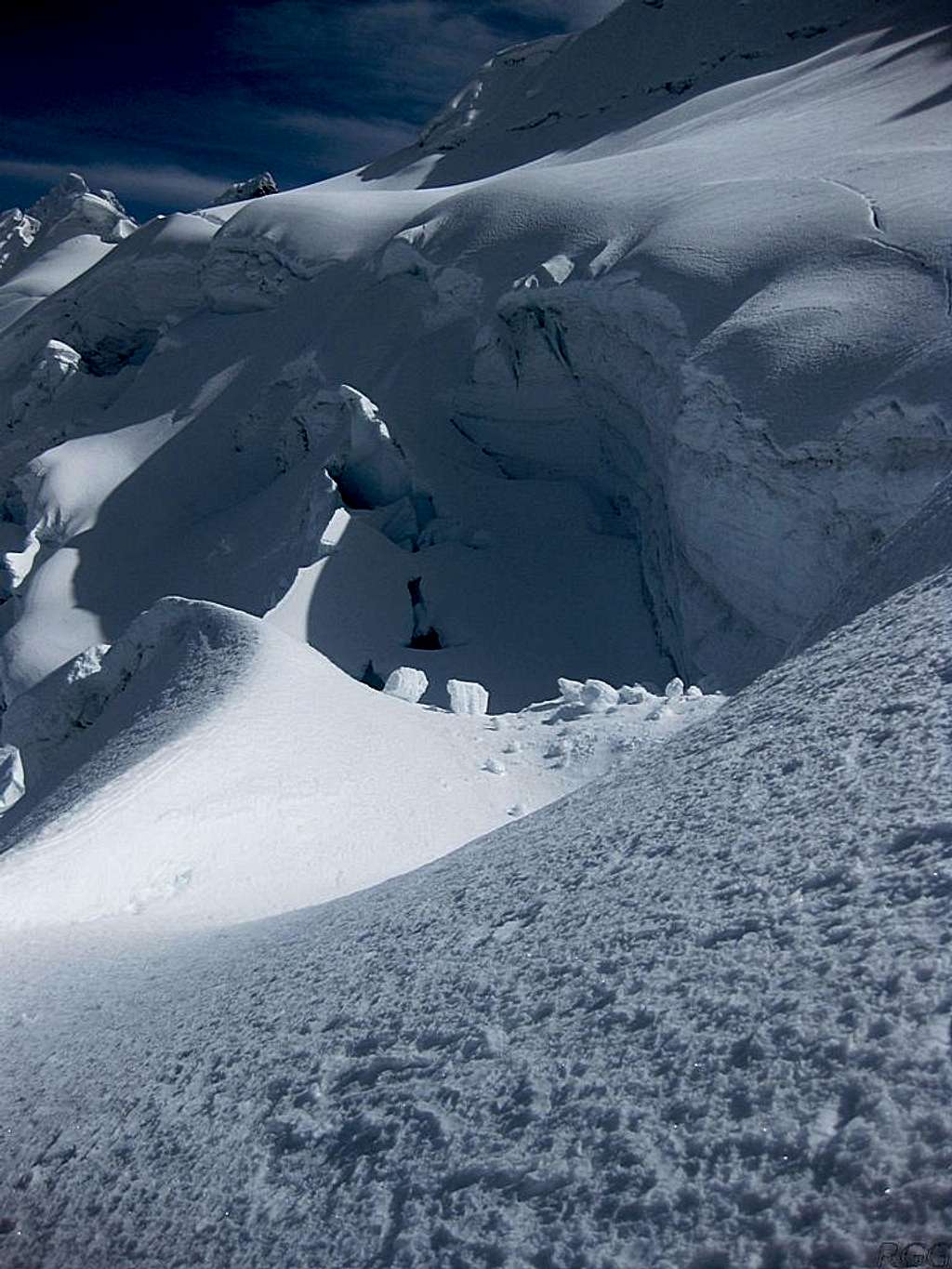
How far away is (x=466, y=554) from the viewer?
27.8ft

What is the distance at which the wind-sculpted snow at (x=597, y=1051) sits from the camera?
1073 millimetres

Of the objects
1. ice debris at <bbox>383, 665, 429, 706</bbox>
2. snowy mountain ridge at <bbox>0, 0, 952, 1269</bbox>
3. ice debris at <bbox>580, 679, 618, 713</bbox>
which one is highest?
snowy mountain ridge at <bbox>0, 0, 952, 1269</bbox>

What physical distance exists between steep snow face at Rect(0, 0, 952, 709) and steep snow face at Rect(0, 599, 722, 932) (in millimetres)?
1745

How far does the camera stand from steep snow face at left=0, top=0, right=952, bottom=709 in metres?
6.07

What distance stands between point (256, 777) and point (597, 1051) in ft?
7.97

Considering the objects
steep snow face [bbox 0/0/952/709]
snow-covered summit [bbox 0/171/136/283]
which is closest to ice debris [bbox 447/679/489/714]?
steep snow face [bbox 0/0/952/709]

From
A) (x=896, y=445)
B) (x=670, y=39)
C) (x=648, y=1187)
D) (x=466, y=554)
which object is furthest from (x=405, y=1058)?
(x=670, y=39)

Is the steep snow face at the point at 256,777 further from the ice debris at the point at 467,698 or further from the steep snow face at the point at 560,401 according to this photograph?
the steep snow face at the point at 560,401

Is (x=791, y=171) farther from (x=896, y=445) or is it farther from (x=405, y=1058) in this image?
(x=405, y=1058)

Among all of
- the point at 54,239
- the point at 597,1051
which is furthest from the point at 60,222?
the point at 597,1051

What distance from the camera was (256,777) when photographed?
3582 mm

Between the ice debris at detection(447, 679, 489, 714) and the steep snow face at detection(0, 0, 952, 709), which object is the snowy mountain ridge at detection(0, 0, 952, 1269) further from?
the ice debris at detection(447, 679, 489, 714)

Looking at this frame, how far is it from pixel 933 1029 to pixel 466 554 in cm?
747

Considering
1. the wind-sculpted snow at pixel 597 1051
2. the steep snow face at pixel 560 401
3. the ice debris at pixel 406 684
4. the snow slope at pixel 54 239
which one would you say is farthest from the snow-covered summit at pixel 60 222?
the wind-sculpted snow at pixel 597 1051
